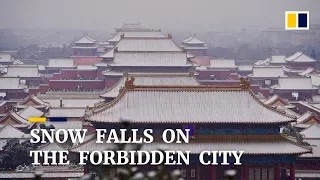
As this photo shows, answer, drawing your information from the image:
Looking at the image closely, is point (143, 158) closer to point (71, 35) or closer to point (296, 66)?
point (296, 66)

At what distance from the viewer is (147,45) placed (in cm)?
3400

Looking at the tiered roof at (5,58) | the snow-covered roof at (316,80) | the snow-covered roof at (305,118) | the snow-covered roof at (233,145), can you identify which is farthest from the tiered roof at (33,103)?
the tiered roof at (5,58)

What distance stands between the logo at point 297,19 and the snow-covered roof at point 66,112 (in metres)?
9.20

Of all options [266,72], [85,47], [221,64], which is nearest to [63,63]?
[85,47]

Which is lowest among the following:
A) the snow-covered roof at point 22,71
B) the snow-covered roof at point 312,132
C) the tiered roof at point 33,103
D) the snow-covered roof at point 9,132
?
the snow-covered roof at point 312,132

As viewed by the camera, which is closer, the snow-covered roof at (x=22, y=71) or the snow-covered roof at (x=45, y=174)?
the snow-covered roof at (x=45, y=174)

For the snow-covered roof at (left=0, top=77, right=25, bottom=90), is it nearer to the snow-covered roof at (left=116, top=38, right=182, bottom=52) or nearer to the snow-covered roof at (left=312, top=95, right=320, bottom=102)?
the snow-covered roof at (left=116, top=38, right=182, bottom=52)

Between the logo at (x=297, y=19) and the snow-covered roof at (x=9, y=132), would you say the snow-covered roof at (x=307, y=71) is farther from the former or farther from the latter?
the snow-covered roof at (x=9, y=132)

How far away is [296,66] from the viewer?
47781 millimetres

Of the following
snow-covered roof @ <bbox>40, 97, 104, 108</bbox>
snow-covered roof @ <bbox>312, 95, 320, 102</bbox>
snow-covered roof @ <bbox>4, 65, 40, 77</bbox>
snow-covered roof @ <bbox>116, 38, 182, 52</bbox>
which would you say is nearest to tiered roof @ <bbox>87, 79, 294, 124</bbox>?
snow-covered roof @ <bbox>40, 97, 104, 108</bbox>

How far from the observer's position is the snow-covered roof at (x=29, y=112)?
29.2 m

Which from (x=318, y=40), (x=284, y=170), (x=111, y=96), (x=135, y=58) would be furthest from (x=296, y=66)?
(x=318, y=40)

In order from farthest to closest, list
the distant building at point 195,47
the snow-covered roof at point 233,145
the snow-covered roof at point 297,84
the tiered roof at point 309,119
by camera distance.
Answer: the distant building at point 195,47
the snow-covered roof at point 297,84
the tiered roof at point 309,119
the snow-covered roof at point 233,145

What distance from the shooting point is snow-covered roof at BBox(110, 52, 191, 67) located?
31.5 m
